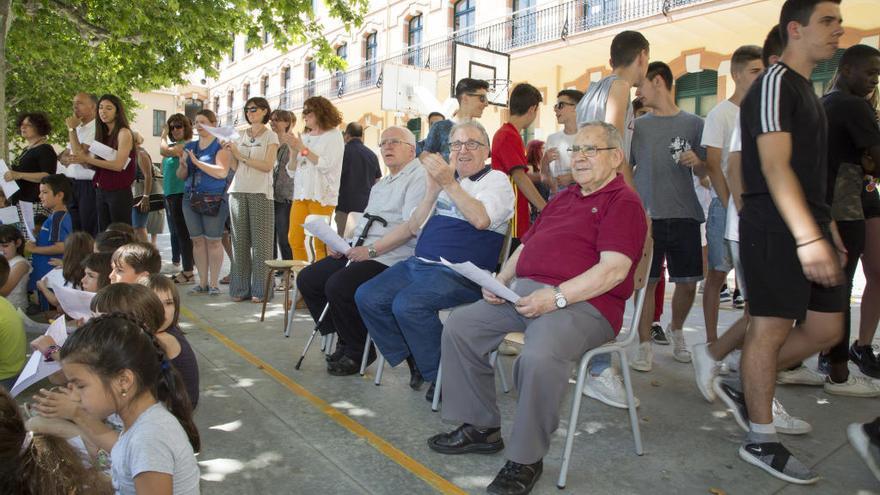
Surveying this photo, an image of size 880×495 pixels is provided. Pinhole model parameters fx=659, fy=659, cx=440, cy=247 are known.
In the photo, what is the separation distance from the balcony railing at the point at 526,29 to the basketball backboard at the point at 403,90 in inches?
93.1

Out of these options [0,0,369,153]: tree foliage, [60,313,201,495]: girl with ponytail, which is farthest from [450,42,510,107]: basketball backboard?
[60,313,201,495]: girl with ponytail

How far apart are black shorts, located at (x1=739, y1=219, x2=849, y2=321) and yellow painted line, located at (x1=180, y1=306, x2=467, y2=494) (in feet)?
5.04

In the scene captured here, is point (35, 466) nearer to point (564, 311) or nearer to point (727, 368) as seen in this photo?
point (564, 311)

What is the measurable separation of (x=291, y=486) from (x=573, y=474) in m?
1.21

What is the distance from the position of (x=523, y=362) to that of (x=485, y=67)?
12.0 metres

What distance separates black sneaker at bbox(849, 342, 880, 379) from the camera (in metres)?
4.21

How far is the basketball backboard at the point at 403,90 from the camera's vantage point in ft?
46.8

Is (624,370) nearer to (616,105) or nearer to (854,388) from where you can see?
(616,105)

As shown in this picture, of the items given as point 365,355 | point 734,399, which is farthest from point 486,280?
point 365,355

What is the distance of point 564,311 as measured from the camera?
2879mm

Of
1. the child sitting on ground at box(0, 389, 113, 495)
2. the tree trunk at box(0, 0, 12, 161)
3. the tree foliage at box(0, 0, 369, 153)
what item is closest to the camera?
the child sitting on ground at box(0, 389, 113, 495)

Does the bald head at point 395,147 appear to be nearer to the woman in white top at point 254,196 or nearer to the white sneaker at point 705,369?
the woman in white top at point 254,196

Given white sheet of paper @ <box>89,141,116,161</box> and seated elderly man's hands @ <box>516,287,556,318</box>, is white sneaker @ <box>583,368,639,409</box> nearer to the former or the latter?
seated elderly man's hands @ <box>516,287,556,318</box>

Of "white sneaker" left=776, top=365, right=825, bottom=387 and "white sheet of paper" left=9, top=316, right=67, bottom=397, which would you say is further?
"white sneaker" left=776, top=365, right=825, bottom=387
